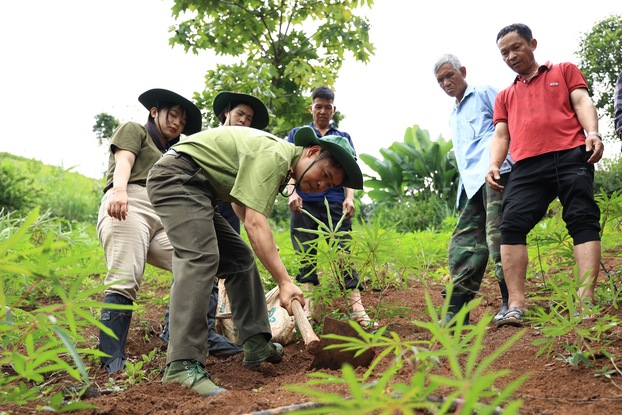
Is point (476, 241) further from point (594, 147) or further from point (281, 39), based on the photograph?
point (281, 39)

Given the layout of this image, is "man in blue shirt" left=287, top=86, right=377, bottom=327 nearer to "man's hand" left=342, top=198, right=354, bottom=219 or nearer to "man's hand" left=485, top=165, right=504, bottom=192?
"man's hand" left=342, top=198, right=354, bottom=219

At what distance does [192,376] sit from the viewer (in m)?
2.27

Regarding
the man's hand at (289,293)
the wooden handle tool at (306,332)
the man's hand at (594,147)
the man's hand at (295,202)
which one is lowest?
the wooden handle tool at (306,332)

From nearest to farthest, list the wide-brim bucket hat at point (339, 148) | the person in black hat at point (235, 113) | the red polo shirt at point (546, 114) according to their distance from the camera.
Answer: the wide-brim bucket hat at point (339, 148), the red polo shirt at point (546, 114), the person in black hat at point (235, 113)

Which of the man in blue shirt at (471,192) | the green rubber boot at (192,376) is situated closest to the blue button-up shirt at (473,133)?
the man in blue shirt at (471,192)

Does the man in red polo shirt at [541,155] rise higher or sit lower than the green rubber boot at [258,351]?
higher

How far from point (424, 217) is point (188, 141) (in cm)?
701

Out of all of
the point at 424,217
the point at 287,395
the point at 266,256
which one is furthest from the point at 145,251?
the point at 424,217

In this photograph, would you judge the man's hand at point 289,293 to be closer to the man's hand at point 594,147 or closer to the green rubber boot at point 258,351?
the green rubber boot at point 258,351

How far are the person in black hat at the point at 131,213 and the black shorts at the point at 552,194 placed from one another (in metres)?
1.80

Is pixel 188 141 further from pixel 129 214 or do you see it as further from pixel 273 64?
pixel 273 64

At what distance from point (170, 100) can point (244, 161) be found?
103 cm

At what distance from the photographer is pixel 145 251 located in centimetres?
298

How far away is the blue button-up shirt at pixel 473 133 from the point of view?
11.3 feet
